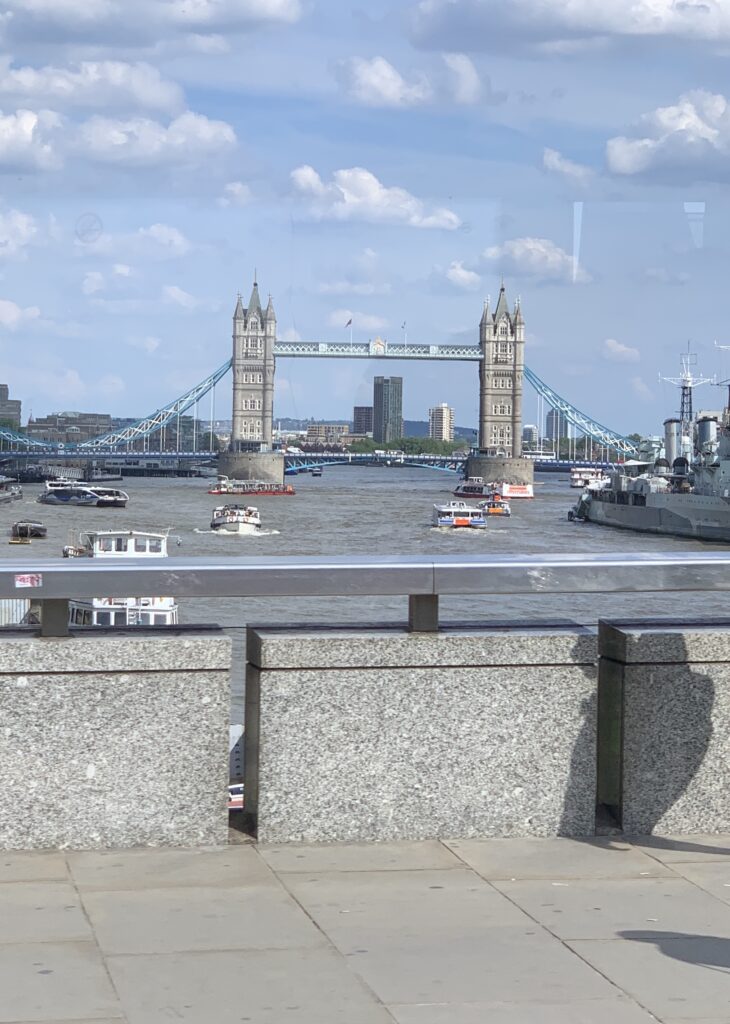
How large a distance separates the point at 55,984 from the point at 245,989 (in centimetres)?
31

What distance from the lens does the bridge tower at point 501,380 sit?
11562cm

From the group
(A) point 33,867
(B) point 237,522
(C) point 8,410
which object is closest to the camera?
(A) point 33,867

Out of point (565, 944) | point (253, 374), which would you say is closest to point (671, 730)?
point (565, 944)

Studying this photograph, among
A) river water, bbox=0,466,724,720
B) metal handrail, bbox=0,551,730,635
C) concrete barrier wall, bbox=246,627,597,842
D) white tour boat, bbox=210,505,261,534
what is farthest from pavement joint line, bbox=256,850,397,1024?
white tour boat, bbox=210,505,261,534

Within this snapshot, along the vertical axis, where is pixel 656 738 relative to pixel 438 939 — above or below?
above

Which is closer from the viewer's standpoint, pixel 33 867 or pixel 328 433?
pixel 33 867

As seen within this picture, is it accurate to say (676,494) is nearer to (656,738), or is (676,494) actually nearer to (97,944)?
(656,738)

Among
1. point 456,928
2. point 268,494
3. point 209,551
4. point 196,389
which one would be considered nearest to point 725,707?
point 456,928

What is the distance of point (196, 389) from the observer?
118000 mm

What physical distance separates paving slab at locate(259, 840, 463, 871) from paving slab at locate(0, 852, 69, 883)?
435mm

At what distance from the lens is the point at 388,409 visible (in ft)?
447

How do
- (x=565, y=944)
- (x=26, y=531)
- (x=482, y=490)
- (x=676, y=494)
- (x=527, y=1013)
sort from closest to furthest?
(x=527, y=1013) → (x=565, y=944) → (x=26, y=531) → (x=676, y=494) → (x=482, y=490)

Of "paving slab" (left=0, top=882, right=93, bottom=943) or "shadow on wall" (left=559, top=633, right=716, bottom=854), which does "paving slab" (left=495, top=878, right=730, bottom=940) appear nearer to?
"shadow on wall" (left=559, top=633, right=716, bottom=854)

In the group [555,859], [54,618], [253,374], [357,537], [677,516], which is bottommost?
[357,537]
